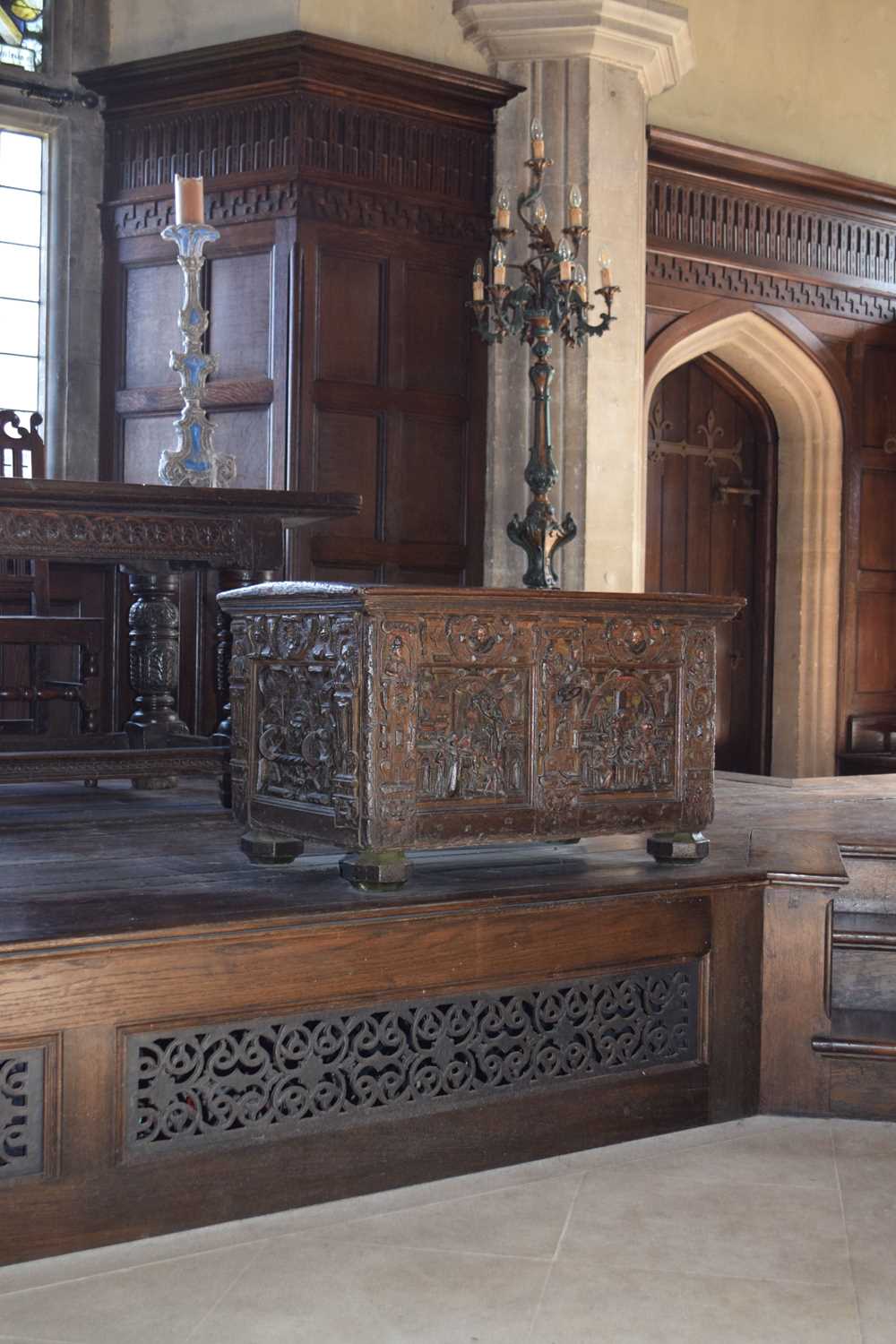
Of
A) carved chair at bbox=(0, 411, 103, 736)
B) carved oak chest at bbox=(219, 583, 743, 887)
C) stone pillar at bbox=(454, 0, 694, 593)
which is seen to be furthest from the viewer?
stone pillar at bbox=(454, 0, 694, 593)

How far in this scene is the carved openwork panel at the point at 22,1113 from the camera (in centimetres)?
265

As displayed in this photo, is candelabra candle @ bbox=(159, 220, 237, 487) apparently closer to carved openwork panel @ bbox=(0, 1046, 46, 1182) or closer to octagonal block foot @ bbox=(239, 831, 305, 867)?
octagonal block foot @ bbox=(239, 831, 305, 867)

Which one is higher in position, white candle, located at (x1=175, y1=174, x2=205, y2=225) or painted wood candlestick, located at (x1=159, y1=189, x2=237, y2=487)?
white candle, located at (x1=175, y1=174, x2=205, y2=225)

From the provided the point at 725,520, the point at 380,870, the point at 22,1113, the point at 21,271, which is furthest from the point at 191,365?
the point at 725,520

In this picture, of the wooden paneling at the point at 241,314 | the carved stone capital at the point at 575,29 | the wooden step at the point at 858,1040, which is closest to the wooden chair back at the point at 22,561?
the wooden paneling at the point at 241,314

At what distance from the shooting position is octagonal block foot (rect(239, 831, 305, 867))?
3.51 metres

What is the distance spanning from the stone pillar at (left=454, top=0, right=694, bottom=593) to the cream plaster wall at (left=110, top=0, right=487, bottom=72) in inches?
5.9

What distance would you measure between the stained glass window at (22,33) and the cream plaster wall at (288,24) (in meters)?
0.34

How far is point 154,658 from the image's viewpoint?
5074 millimetres

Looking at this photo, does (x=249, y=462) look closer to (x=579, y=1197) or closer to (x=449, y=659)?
(x=449, y=659)

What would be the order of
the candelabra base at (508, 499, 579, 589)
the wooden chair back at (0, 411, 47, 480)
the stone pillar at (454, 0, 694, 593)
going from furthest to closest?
the stone pillar at (454, 0, 694, 593), the candelabra base at (508, 499, 579, 589), the wooden chair back at (0, 411, 47, 480)

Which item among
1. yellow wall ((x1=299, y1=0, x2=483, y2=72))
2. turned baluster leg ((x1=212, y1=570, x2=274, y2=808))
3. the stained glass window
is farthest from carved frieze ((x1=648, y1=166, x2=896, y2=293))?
turned baluster leg ((x1=212, y1=570, x2=274, y2=808))

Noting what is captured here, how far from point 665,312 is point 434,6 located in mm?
1970

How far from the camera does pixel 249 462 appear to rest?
22.5 feet
